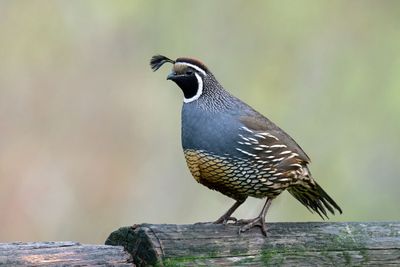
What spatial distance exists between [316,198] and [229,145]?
24.2 inches

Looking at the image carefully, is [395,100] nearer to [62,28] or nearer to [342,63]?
[342,63]

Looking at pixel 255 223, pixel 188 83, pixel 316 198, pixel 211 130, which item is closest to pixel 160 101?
pixel 316 198

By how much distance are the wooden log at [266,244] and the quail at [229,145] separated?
23.1 inches

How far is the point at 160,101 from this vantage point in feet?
31.7

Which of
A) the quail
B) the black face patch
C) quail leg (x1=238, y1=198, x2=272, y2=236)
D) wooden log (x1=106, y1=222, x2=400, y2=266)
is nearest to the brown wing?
the quail

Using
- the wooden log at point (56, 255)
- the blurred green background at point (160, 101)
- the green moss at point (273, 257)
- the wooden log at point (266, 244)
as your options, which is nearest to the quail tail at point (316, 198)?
the wooden log at point (266, 244)

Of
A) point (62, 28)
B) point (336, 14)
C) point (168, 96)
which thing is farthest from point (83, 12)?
point (336, 14)

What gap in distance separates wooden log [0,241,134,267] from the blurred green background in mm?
5257

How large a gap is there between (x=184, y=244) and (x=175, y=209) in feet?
18.5

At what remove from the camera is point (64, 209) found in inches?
356

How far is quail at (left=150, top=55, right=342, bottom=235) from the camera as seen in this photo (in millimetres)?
4379

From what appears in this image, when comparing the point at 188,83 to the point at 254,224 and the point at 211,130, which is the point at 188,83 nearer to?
the point at 211,130

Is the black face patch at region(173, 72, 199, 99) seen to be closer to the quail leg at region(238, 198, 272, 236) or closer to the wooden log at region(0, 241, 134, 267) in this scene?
the quail leg at region(238, 198, 272, 236)

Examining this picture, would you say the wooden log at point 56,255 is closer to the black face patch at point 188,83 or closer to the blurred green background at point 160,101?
the black face patch at point 188,83
